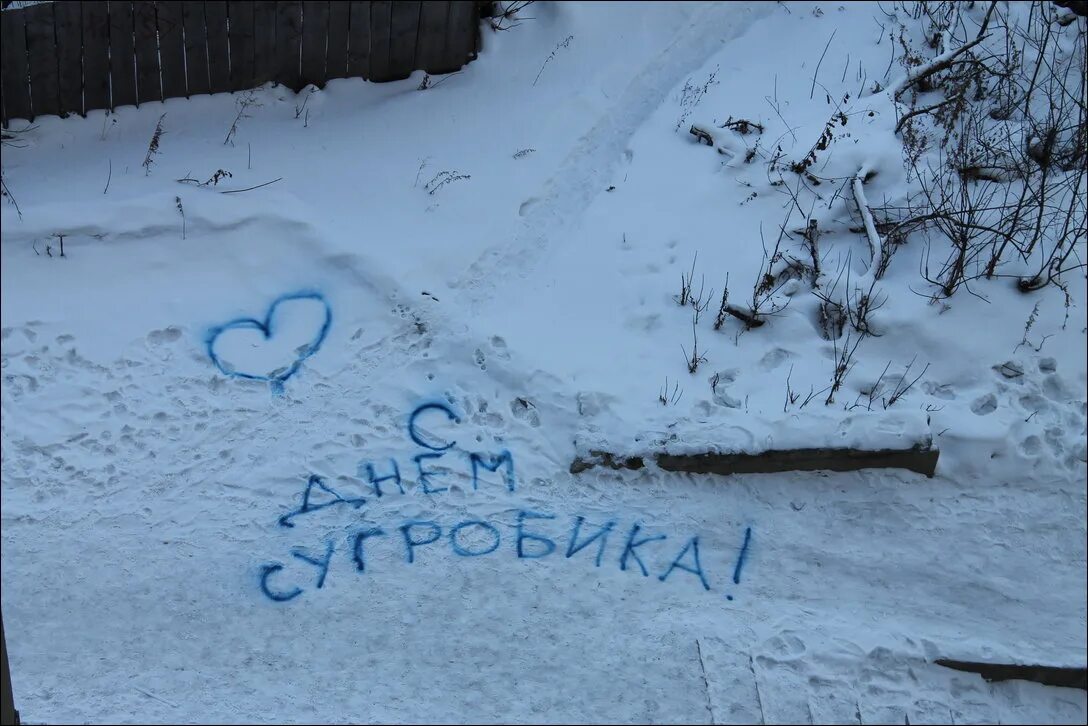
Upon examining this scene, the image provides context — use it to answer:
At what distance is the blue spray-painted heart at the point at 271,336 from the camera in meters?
6.29

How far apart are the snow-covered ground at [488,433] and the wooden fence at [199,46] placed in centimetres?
21

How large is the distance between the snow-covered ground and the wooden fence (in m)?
0.21

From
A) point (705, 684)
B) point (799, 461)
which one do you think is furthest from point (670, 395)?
point (705, 684)

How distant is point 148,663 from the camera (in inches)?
201

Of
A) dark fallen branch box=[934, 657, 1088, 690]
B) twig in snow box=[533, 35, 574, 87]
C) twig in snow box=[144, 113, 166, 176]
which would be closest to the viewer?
dark fallen branch box=[934, 657, 1088, 690]

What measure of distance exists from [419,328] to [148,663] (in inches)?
94.2

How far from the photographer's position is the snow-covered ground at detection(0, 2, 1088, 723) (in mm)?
5105

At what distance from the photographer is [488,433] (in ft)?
19.6

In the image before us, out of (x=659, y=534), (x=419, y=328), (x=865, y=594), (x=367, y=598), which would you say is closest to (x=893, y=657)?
(x=865, y=594)

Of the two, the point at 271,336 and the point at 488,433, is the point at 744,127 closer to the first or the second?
the point at 488,433

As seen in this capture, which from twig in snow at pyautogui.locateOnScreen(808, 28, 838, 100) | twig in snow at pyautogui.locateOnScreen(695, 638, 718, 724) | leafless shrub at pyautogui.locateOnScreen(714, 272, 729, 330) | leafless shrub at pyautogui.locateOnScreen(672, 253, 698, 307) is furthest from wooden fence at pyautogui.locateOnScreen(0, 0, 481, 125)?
twig in snow at pyautogui.locateOnScreen(695, 638, 718, 724)

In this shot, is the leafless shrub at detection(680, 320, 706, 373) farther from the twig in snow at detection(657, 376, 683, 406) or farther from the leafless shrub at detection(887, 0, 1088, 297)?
the leafless shrub at detection(887, 0, 1088, 297)

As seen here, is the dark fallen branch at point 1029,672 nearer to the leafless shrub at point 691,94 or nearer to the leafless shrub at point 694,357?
the leafless shrub at point 694,357

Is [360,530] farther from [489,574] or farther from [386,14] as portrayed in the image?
[386,14]
